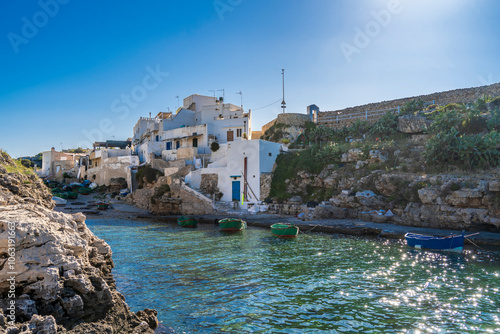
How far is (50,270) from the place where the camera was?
5.24 metres

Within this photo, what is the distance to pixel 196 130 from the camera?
155 feet

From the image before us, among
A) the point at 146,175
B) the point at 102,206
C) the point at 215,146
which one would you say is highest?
the point at 215,146

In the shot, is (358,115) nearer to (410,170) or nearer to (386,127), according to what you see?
(386,127)

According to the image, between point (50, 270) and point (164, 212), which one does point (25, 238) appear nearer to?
point (50, 270)

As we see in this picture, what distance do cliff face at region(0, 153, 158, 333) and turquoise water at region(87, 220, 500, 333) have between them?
2083 mm

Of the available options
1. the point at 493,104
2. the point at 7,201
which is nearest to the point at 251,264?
the point at 7,201

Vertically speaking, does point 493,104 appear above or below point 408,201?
above

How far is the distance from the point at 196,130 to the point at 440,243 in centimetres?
3663

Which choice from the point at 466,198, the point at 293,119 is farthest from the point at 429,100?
the point at 466,198

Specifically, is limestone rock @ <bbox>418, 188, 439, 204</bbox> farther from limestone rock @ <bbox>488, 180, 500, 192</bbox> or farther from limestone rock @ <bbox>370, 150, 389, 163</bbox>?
limestone rock @ <bbox>370, 150, 389, 163</bbox>

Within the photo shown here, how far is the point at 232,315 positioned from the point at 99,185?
49.0 m

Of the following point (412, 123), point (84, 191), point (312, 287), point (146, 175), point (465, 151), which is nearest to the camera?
point (312, 287)

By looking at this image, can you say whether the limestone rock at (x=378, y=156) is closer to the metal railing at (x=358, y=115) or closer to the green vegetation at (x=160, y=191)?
the metal railing at (x=358, y=115)

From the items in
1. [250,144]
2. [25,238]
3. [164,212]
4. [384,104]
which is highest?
[384,104]
